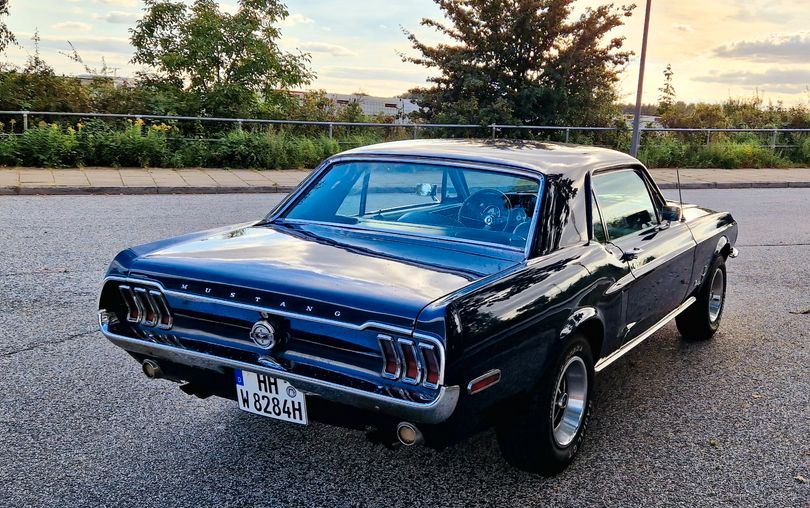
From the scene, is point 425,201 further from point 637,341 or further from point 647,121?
point 647,121

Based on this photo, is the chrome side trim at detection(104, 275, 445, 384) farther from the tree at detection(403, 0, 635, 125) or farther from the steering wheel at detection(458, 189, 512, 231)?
the tree at detection(403, 0, 635, 125)

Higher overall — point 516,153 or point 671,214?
point 516,153

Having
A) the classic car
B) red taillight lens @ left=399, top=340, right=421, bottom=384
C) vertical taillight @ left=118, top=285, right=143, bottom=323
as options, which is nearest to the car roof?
the classic car

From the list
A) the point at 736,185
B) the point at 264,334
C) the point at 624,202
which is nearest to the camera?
the point at 264,334

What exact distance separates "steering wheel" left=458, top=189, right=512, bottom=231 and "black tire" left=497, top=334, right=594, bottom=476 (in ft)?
2.28

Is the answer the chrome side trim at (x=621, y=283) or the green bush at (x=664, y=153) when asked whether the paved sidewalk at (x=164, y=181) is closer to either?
the green bush at (x=664, y=153)

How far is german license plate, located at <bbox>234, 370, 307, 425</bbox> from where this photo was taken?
2.95m

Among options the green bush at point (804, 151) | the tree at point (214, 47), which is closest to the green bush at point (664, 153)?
the green bush at point (804, 151)

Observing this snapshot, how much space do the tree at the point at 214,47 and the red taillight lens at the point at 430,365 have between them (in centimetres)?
1988

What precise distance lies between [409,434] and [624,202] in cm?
224

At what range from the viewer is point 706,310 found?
5.40 metres

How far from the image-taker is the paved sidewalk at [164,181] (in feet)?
43.4

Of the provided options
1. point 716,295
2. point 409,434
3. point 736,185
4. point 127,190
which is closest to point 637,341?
point 716,295

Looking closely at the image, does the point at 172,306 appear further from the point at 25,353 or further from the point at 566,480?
the point at 25,353
